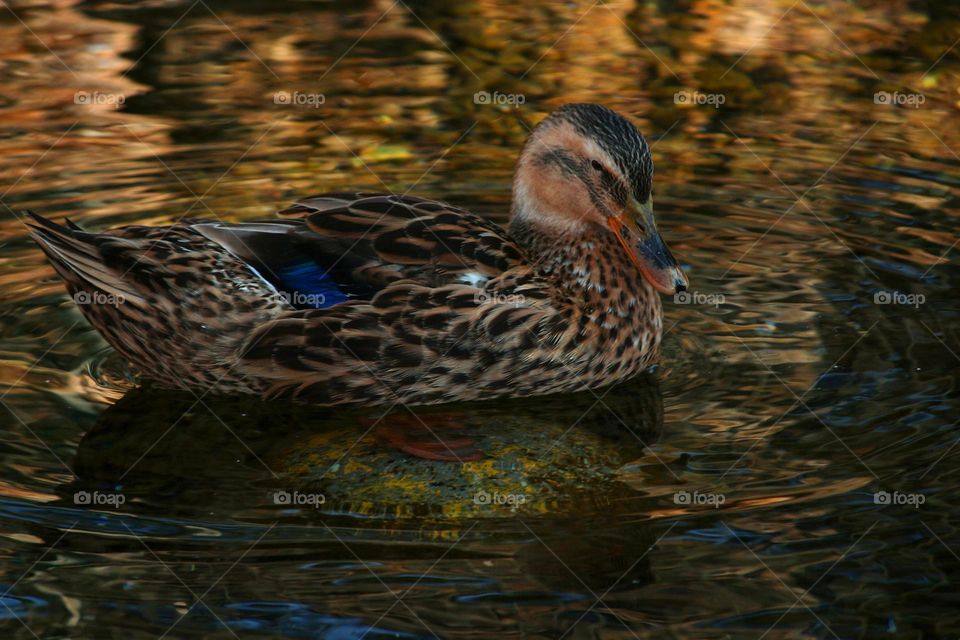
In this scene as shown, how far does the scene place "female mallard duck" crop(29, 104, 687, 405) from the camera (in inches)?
295

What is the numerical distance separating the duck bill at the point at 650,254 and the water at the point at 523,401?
614 mm

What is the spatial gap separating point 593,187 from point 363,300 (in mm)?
1503

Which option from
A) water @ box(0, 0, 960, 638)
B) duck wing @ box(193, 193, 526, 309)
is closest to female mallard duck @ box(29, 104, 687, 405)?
duck wing @ box(193, 193, 526, 309)

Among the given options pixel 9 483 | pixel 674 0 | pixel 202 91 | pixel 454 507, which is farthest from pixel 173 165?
pixel 674 0

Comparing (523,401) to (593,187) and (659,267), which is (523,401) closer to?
(659,267)

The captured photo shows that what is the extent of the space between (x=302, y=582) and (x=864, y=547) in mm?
2449

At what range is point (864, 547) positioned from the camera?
6.06 m

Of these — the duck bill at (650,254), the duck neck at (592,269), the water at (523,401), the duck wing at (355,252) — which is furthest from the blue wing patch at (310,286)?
the duck bill at (650,254)

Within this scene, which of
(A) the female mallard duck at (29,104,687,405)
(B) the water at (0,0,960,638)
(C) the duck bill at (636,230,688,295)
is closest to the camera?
(B) the water at (0,0,960,638)

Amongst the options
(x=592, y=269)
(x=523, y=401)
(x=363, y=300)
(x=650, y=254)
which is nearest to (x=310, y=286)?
(x=363, y=300)

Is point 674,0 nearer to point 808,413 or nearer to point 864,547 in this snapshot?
point 808,413

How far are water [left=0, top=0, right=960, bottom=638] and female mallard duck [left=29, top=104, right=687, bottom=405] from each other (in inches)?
8.2

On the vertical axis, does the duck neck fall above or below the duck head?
below

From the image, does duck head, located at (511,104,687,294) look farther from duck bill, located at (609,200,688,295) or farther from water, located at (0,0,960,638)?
water, located at (0,0,960,638)
